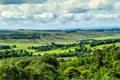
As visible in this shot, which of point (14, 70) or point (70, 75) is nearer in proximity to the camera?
point (14, 70)

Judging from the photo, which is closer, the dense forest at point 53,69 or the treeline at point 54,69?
the treeline at point 54,69

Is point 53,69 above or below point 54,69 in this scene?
above

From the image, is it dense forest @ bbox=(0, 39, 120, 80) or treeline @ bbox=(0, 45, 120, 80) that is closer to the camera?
treeline @ bbox=(0, 45, 120, 80)

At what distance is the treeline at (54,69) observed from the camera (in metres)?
67.8

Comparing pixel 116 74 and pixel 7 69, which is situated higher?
pixel 7 69

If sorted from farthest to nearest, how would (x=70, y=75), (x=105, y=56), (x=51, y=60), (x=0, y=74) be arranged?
(x=105, y=56) → (x=51, y=60) → (x=70, y=75) → (x=0, y=74)

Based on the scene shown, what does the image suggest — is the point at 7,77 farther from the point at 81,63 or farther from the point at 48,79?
the point at 81,63

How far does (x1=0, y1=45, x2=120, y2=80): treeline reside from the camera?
67812 millimetres

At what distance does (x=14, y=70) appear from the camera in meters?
67.4

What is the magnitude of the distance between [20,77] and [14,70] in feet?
7.69

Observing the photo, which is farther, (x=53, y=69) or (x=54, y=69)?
(x=54, y=69)

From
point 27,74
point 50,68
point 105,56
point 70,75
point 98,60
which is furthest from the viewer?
point 105,56

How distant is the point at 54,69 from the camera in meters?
105

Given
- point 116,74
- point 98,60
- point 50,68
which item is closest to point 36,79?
point 50,68
